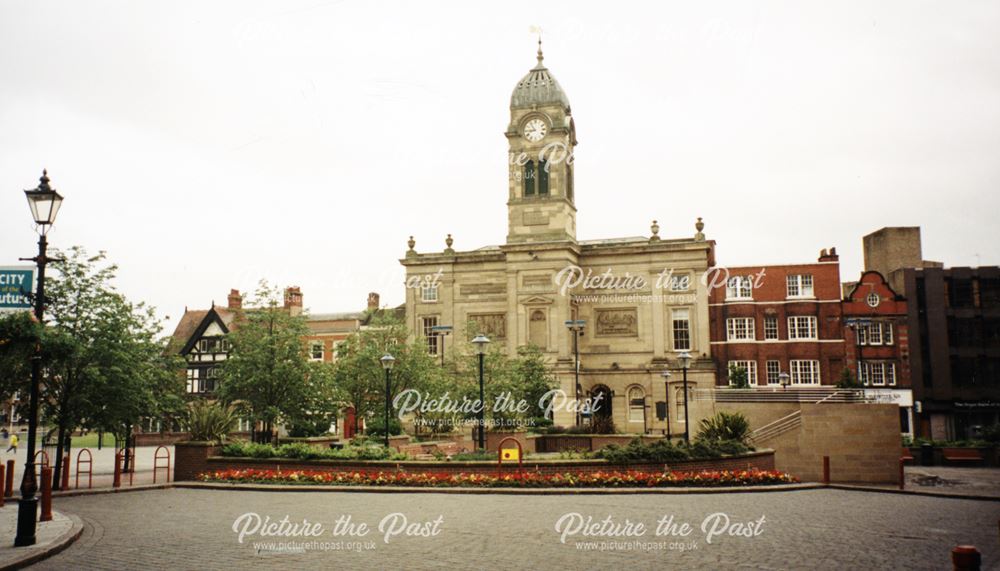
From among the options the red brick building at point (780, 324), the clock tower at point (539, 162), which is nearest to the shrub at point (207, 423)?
the clock tower at point (539, 162)

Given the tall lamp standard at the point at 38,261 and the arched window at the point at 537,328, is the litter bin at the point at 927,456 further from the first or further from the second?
the tall lamp standard at the point at 38,261

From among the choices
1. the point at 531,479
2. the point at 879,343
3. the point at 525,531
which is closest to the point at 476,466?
the point at 531,479

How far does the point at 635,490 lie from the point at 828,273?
127 ft

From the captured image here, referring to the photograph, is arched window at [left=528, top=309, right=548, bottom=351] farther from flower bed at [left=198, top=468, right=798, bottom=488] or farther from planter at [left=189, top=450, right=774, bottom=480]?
flower bed at [left=198, top=468, right=798, bottom=488]

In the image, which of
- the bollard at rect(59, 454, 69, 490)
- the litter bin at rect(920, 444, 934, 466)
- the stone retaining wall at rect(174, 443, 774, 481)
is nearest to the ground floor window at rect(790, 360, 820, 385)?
the litter bin at rect(920, 444, 934, 466)

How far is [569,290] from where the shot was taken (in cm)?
5447

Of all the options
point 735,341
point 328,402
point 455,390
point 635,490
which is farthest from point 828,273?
point 635,490

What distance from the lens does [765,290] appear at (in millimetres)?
54312

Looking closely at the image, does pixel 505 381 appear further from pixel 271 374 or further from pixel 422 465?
pixel 422 465

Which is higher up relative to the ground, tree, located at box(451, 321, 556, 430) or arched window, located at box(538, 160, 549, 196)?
arched window, located at box(538, 160, 549, 196)

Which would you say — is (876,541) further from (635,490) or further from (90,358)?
(90,358)

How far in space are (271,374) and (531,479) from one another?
18122 millimetres

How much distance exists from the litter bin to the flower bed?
19195 mm

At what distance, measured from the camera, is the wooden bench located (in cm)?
3725
